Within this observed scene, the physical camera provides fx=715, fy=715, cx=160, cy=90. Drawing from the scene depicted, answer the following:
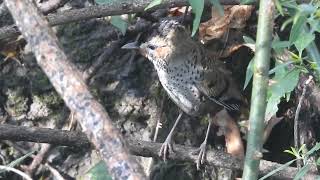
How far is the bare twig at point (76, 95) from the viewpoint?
46.8 inches

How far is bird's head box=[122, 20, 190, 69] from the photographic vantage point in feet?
11.3

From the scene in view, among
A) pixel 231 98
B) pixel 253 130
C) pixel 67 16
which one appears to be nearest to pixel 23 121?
pixel 67 16

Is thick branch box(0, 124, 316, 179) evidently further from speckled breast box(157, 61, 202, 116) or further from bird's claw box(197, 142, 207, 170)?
speckled breast box(157, 61, 202, 116)

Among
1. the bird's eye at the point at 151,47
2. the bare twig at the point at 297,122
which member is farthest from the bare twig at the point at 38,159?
the bare twig at the point at 297,122

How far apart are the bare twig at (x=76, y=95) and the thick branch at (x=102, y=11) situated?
1798 millimetres

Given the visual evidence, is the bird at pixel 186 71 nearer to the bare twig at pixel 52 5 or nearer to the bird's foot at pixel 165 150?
the bird's foot at pixel 165 150

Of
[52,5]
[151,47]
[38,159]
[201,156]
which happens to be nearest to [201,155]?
[201,156]

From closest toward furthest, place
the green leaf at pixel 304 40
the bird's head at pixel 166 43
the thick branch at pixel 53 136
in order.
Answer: the green leaf at pixel 304 40 < the thick branch at pixel 53 136 < the bird's head at pixel 166 43

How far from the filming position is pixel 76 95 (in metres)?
1.21

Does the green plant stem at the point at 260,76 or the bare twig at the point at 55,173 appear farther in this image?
the bare twig at the point at 55,173

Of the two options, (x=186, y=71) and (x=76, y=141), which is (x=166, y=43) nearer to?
(x=186, y=71)

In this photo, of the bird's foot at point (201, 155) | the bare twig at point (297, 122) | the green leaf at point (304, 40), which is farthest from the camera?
the bird's foot at point (201, 155)

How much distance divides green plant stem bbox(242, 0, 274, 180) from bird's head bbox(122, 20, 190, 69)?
2026 mm

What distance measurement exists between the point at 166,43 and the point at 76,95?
227cm
